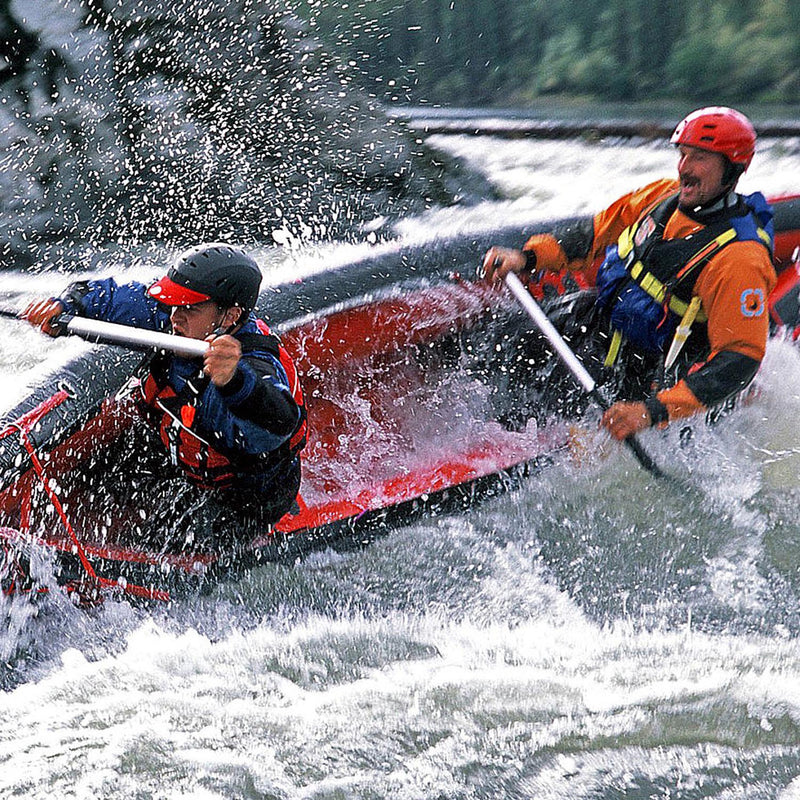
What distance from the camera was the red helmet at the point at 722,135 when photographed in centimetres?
314

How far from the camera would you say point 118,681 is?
288 cm

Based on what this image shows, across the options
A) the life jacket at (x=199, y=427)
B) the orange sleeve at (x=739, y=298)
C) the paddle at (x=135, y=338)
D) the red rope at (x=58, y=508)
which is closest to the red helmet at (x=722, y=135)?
the orange sleeve at (x=739, y=298)

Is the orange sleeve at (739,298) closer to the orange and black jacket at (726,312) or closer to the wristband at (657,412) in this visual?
the orange and black jacket at (726,312)

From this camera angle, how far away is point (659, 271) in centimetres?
335

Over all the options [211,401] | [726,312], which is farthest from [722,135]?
[211,401]

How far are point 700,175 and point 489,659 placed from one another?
5.48ft

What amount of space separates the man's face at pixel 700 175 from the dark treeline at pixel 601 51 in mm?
7777

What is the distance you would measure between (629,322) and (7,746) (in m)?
2.32

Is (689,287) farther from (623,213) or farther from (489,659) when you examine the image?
(489,659)

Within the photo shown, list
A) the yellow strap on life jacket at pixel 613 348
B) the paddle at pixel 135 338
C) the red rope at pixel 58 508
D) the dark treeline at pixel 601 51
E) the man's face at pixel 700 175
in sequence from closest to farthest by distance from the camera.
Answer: the paddle at pixel 135 338
the red rope at pixel 58 508
the man's face at pixel 700 175
the yellow strap on life jacket at pixel 613 348
the dark treeline at pixel 601 51

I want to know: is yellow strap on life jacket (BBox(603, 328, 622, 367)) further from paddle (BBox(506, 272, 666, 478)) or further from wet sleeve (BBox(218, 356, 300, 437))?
wet sleeve (BBox(218, 356, 300, 437))

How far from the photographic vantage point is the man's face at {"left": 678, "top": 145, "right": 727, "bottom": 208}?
3197 millimetres

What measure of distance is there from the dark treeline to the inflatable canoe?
7357mm

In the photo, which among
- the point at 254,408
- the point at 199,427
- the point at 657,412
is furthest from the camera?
the point at 657,412
